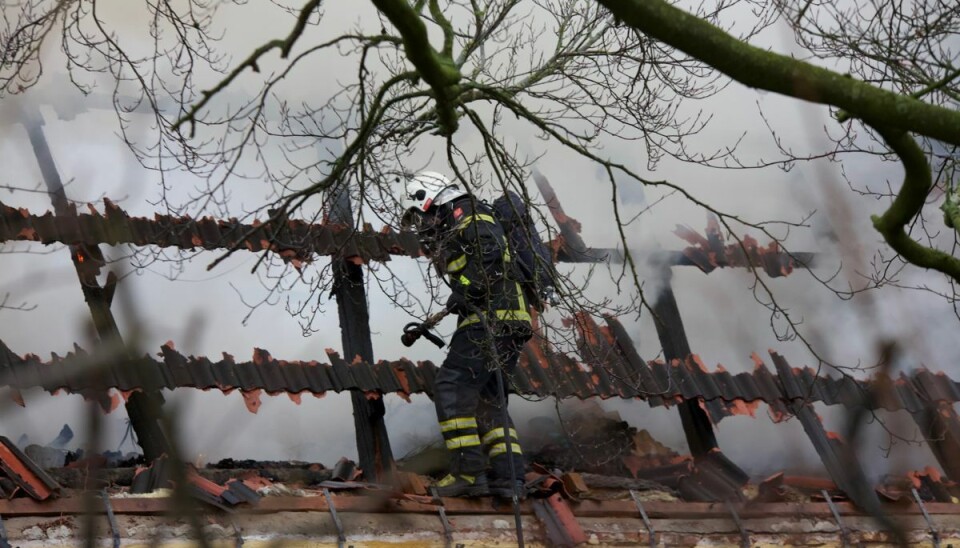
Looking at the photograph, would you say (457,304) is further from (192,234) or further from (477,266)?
(192,234)

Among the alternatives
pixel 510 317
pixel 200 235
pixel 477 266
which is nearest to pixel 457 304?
pixel 510 317

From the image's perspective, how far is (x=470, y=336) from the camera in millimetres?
6863

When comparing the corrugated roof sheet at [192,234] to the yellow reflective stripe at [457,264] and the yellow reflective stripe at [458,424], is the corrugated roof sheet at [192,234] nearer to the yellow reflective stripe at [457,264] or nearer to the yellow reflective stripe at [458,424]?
the yellow reflective stripe at [457,264]

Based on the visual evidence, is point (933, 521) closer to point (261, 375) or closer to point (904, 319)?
point (261, 375)

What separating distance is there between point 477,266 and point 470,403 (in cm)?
121

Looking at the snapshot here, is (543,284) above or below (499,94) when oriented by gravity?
below

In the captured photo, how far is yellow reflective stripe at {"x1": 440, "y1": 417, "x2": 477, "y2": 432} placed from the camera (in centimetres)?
694

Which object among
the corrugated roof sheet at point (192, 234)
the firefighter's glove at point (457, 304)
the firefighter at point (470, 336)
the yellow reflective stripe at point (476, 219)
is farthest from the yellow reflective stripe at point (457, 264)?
the corrugated roof sheet at point (192, 234)

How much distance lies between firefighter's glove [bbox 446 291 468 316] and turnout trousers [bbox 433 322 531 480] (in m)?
0.11

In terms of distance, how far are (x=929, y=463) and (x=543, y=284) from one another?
4524mm

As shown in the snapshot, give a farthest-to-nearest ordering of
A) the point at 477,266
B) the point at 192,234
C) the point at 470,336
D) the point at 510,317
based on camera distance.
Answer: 1. the point at 192,234
2. the point at 470,336
3. the point at 510,317
4. the point at 477,266

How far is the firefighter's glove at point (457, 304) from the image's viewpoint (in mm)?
6688

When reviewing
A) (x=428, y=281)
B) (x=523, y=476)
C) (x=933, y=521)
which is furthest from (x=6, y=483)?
(x=933, y=521)

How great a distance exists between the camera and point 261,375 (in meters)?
6.97
